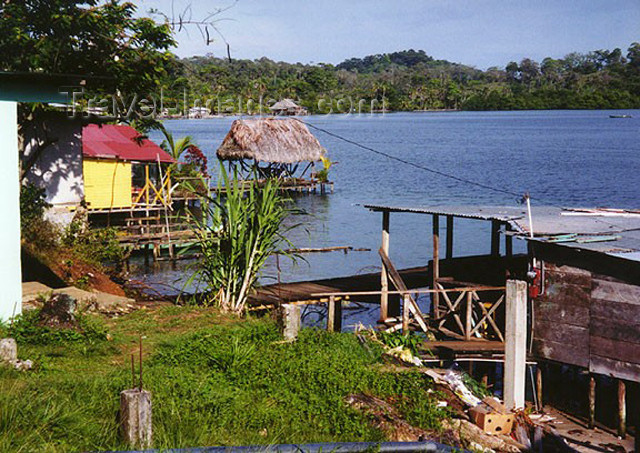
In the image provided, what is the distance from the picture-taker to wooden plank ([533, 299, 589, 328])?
37.3 ft

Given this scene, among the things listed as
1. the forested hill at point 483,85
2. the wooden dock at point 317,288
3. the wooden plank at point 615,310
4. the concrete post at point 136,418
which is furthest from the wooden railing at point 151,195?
the forested hill at point 483,85

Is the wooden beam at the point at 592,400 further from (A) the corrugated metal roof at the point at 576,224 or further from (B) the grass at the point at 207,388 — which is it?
(B) the grass at the point at 207,388

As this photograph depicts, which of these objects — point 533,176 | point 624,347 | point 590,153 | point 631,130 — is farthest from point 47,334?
point 631,130

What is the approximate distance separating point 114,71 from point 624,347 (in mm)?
12595

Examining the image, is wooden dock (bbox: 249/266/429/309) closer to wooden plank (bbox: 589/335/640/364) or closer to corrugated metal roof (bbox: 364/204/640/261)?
corrugated metal roof (bbox: 364/204/640/261)

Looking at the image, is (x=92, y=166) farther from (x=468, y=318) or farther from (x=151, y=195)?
(x=468, y=318)

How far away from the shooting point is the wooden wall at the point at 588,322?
35.7ft

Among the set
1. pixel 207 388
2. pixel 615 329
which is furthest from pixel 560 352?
pixel 207 388

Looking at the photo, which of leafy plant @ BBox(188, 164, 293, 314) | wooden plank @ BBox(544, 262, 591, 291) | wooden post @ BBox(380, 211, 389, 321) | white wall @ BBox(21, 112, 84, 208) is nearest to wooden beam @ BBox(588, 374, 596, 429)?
wooden plank @ BBox(544, 262, 591, 291)

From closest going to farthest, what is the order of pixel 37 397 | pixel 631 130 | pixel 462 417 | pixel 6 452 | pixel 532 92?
1. pixel 6 452
2. pixel 37 397
3. pixel 462 417
4. pixel 631 130
5. pixel 532 92

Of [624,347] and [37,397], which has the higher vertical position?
[37,397]

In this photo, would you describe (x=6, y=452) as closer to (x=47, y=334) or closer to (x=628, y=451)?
(x=47, y=334)

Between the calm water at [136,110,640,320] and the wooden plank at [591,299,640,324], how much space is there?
4462mm

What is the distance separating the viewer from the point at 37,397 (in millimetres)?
6090
